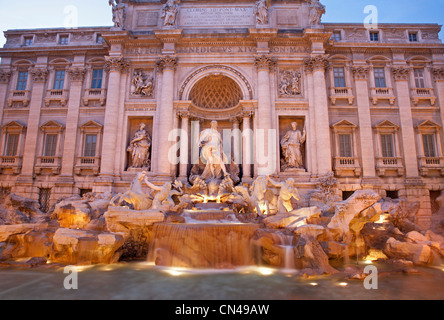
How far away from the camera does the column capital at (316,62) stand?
705 inches

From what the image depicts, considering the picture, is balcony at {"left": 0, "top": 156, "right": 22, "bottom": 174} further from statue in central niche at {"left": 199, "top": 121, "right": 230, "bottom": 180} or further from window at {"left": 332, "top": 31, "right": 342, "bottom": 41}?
window at {"left": 332, "top": 31, "right": 342, "bottom": 41}

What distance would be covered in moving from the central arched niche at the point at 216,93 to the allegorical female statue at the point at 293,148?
166 inches

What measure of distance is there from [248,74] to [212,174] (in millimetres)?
7199

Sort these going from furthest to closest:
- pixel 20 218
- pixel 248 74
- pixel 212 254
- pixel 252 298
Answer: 1. pixel 248 74
2. pixel 20 218
3. pixel 212 254
4. pixel 252 298

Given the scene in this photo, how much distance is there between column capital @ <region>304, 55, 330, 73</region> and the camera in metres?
17.9

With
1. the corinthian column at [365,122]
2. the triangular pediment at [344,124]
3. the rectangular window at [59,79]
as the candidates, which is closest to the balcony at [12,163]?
the rectangular window at [59,79]

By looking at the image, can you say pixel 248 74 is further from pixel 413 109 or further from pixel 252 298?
pixel 252 298

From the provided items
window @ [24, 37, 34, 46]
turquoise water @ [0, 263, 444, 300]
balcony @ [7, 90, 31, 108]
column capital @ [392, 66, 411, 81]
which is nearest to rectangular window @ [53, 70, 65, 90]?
balcony @ [7, 90, 31, 108]

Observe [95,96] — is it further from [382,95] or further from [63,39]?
[382,95]

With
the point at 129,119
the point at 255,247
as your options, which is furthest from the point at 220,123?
the point at 255,247

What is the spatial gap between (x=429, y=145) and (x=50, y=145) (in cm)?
2535

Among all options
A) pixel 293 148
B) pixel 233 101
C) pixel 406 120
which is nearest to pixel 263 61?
pixel 233 101

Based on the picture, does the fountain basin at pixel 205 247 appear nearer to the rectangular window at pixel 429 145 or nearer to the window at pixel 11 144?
the rectangular window at pixel 429 145

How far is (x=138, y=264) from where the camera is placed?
9.91 m
